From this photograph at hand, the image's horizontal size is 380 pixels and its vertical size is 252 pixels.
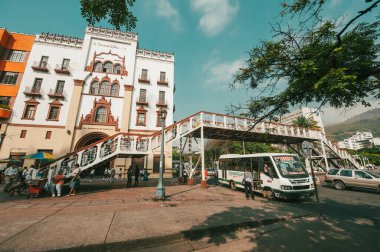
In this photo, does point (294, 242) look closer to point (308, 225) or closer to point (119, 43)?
point (308, 225)

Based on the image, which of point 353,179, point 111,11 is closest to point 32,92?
point 111,11

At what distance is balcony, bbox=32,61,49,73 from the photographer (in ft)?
66.0

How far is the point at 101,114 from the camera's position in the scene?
2080cm

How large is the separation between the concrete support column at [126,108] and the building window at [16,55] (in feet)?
41.6

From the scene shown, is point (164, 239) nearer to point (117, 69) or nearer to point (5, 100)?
point (117, 69)

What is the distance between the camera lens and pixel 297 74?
4.54m

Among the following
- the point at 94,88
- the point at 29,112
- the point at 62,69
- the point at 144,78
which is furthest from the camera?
the point at 144,78

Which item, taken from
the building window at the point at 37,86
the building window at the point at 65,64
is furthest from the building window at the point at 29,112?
the building window at the point at 65,64

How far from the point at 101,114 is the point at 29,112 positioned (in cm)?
755

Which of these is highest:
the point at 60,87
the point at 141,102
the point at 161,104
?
the point at 60,87

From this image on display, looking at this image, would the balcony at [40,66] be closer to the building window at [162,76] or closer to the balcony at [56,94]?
the balcony at [56,94]

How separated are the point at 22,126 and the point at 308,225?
2581 centimetres

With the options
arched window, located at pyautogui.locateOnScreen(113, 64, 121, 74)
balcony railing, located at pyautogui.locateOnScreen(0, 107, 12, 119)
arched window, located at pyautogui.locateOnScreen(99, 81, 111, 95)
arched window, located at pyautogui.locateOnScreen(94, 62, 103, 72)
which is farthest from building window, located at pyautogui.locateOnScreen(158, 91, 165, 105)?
balcony railing, located at pyautogui.locateOnScreen(0, 107, 12, 119)

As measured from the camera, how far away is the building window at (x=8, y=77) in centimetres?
1944
